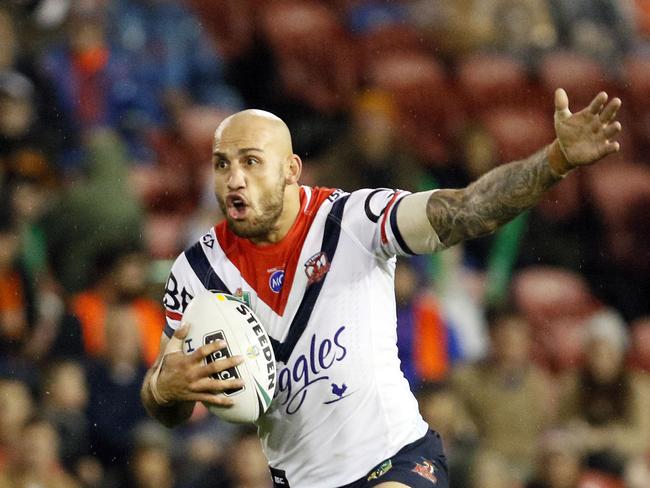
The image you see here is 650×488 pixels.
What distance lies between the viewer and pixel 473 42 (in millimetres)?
10695

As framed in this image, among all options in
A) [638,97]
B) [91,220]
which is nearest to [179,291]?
[91,220]

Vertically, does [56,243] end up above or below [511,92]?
below

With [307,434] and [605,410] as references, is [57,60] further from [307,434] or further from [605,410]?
[307,434]

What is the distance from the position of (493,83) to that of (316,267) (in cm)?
625

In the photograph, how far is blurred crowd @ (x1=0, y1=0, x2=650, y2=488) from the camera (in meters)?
7.93

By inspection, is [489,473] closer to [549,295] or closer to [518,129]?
[549,295]

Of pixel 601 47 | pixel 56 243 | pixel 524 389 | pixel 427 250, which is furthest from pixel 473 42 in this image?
pixel 427 250

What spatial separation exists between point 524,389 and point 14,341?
11.5 feet

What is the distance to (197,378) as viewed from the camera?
4324mm

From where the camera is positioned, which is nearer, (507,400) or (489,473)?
(489,473)

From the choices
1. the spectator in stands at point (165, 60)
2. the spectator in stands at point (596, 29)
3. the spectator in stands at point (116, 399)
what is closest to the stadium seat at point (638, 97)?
the spectator in stands at point (596, 29)

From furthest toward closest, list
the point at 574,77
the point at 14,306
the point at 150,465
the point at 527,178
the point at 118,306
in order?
1. the point at 574,77
2. the point at 118,306
3. the point at 14,306
4. the point at 150,465
5. the point at 527,178

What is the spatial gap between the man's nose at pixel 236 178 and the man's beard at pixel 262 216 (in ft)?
0.31


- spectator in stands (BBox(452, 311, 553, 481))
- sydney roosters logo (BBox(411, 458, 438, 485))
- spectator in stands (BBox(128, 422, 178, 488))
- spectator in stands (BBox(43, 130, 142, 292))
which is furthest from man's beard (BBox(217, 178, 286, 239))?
spectator in stands (BBox(452, 311, 553, 481))
